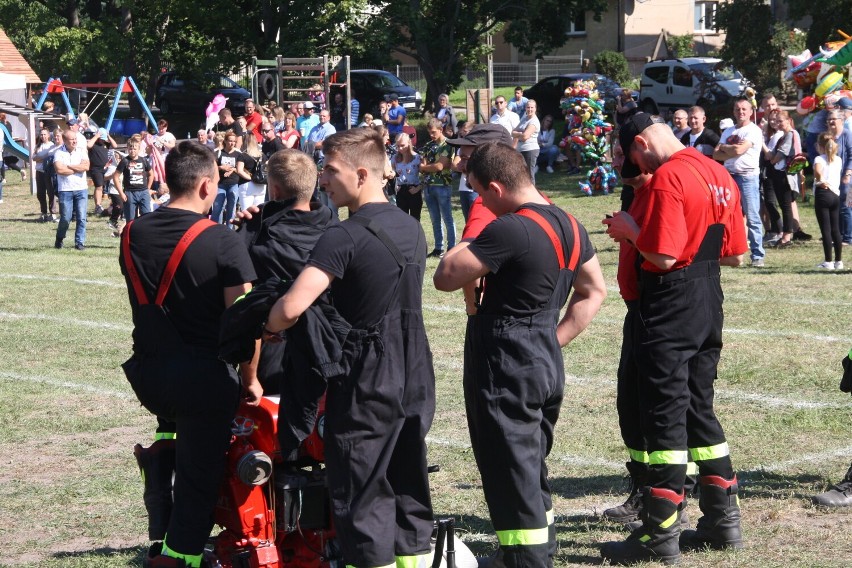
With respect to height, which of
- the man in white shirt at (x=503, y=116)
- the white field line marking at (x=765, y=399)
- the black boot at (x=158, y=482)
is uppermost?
the man in white shirt at (x=503, y=116)

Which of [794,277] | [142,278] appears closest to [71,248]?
[794,277]

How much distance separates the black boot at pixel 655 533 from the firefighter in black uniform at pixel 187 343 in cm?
207

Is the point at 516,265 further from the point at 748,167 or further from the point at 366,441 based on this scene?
the point at 748,167

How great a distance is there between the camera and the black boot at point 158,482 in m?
5.07

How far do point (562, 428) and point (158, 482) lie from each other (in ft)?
11.9

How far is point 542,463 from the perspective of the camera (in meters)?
5.13

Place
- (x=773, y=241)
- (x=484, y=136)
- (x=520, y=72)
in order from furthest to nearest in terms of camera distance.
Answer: (x=520, y=72), (x=773, y=241), (x=484, y=136)

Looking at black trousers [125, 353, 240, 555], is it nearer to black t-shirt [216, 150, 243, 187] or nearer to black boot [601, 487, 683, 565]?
black boot [601, 487, 683, 565]

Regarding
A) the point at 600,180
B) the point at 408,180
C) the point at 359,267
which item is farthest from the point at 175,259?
the point at 600,180

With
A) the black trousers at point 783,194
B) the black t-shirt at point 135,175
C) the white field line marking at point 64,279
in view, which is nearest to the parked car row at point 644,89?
the black trousers at point 783,194

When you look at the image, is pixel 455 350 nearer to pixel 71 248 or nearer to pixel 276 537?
pixel 276 537

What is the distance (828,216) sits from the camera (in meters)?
14.3

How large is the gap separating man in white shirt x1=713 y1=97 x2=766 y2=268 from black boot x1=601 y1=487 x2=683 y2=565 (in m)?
9.99

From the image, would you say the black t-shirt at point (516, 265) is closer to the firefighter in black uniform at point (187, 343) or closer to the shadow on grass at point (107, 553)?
the firefighter in black uniform at point (187, 343)
